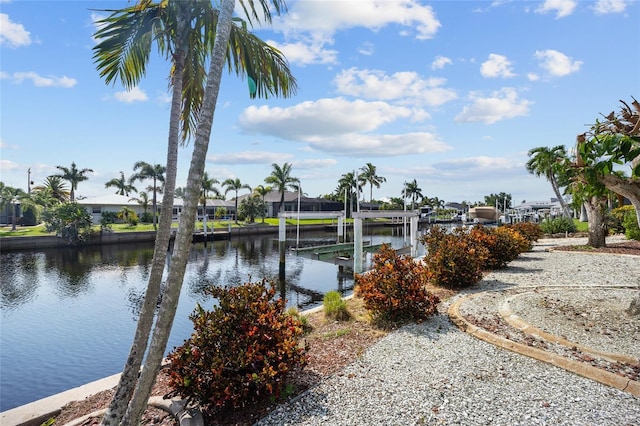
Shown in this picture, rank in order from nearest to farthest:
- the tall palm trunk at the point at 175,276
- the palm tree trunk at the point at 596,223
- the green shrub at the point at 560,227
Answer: the tall palm trunk at the point at 175,276 < the palm tree trunk at the point at 596,223 < the green shrub at the point at 560,227

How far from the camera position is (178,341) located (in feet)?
36.5

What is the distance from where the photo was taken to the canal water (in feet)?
31.3

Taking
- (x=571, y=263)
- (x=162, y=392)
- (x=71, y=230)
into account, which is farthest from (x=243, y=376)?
(x=71, y=230)

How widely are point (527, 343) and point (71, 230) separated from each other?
37.4 metres

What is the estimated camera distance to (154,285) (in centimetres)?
405

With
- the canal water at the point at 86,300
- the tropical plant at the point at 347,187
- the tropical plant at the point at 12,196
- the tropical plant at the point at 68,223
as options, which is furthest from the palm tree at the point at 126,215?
the tropical plant at the point at 347,187

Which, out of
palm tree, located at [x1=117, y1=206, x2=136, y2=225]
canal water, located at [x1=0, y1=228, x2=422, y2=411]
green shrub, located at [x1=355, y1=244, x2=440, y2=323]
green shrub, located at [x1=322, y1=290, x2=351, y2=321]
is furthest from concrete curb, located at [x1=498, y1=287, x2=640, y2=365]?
palm tree, located at [x1=117, y1=206, x2=136, y2=225]

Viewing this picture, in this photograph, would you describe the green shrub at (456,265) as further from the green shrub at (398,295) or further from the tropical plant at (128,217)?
the tropical plant at (128,217)

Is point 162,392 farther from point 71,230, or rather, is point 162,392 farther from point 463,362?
point 71,230

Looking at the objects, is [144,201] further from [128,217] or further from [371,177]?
[371,177]

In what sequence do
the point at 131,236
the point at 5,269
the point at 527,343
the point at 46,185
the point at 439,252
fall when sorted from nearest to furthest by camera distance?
the point at 527,343 → the point at 439,252 → the point at 5,269 → the point at 131,236 → the point at 46,185

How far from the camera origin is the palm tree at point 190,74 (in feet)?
11.9

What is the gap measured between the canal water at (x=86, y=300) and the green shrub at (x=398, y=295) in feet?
20.5

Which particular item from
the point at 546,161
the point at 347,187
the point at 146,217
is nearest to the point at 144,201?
the point at 146,217
